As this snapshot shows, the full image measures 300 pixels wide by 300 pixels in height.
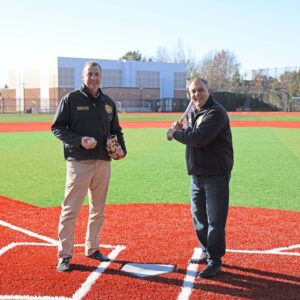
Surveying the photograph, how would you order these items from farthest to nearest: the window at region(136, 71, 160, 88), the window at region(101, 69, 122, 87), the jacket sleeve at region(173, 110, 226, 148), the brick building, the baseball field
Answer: the window at region(136, 71, 160, 88) < the window at region(101, 69, 122, 87) < the brick building < the jacket sleeve at region(173, 110, 226, 148) < the baseball field

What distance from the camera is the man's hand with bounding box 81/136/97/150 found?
4797mm

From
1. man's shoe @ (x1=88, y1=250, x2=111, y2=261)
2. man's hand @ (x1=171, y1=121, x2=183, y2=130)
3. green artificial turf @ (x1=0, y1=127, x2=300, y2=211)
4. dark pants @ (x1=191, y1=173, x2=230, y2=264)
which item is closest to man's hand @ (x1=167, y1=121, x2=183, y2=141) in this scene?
man's hand @ (x1=171, y1=121, x2=183, y2=130)

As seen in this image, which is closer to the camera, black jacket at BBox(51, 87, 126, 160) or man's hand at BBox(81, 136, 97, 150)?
man's hand at BBox(81, 136, 97, 150)

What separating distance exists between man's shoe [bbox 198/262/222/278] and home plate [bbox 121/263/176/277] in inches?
14.0

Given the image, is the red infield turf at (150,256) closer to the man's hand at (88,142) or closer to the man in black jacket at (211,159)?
the man in black jacket at (211,159)

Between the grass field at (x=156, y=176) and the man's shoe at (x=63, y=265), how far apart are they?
3535 millimetres

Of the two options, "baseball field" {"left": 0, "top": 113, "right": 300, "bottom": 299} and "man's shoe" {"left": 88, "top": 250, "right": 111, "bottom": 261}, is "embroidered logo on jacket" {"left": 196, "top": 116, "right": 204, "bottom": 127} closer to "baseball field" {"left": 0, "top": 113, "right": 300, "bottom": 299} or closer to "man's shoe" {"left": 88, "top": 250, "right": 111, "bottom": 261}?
"baseball field" {"left": 0, "top": 113, "right": 300, "bottom": 299}

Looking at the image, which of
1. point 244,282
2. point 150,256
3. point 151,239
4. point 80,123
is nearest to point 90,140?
point 80,123

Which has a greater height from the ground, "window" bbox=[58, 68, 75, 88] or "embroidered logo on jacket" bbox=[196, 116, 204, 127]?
"window" bbox=[58, 68, 75, 88]

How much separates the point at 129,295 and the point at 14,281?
3.86ft

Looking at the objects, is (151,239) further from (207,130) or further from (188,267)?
(207,130)

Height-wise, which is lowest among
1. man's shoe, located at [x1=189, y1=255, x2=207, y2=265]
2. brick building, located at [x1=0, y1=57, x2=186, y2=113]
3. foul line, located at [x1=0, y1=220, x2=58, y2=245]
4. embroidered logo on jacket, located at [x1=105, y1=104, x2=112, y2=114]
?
foul line, located at [x1=0, y1=220, x2=58, y2=245]

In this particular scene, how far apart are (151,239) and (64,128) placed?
197 cm

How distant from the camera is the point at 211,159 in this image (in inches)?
190
